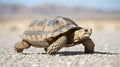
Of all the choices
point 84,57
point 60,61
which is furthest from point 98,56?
point 60,61

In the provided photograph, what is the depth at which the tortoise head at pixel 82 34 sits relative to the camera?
1300cm

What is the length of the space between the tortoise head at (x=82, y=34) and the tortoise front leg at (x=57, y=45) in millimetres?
403

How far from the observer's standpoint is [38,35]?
1360 cm

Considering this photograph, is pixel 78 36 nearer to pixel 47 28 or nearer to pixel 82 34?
pixel 82 34

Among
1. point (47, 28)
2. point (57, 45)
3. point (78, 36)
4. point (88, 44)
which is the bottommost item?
point (88, 44)

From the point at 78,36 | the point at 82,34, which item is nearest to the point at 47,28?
the point at 78,36

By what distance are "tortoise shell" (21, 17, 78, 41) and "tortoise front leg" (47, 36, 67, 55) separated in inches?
8.7

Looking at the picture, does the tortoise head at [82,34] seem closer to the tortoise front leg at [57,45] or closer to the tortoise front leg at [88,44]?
the tortoise front leg at [57,45]

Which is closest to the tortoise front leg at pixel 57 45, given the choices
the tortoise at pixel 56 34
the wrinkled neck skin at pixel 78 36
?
the tortoise at pixel 56 34

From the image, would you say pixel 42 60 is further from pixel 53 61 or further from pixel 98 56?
pixel 98 56

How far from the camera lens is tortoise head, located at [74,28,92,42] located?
13.0 meters

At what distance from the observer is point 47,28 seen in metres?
13.5

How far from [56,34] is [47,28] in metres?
0.47

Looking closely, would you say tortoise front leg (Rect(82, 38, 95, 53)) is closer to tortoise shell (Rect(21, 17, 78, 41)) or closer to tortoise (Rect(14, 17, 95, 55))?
tortoise (Rect(14, 17, 95, 55))
